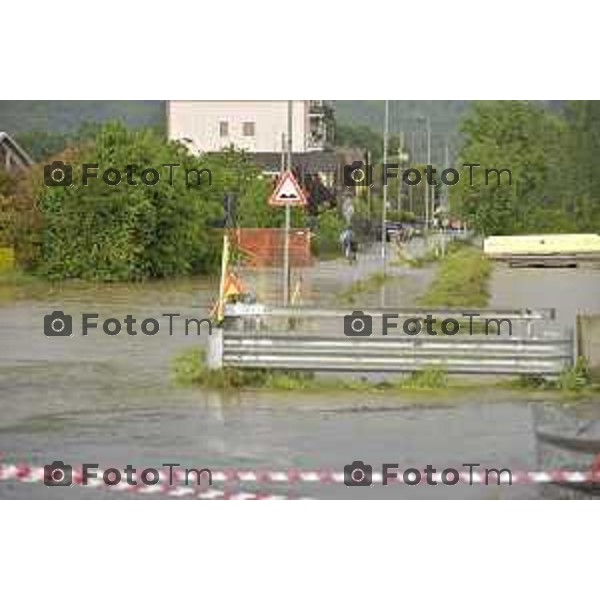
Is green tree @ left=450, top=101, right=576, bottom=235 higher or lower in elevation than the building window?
lower

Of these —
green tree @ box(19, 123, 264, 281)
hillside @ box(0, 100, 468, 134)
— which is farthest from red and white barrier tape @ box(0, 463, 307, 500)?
green tree @ box(19, 123, 264, 281)

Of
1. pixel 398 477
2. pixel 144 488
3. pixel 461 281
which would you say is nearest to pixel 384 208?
pixel 461 281

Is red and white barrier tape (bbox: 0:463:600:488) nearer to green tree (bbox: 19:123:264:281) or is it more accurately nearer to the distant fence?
the distant fence

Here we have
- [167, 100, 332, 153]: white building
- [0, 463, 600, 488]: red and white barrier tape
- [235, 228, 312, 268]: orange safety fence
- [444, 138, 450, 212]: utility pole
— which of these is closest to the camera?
[0, 463, 600, 488]: red and white barrier tape

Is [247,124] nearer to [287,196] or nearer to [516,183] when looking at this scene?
[287,196]

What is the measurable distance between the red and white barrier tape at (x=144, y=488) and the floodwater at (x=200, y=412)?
0.46 ft

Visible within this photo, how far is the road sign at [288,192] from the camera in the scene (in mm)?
11039

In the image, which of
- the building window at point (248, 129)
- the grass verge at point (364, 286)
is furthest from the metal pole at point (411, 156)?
the building window at point (248, 129)

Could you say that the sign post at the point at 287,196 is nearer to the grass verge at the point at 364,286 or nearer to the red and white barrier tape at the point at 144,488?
the grass verge at the point at 364,286

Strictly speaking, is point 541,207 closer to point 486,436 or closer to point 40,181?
point 486,436

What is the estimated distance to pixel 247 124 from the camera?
33.8 ft

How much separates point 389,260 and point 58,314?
2.96 metres

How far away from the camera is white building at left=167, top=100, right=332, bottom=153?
952cm

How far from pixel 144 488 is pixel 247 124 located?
3327 millimetres
